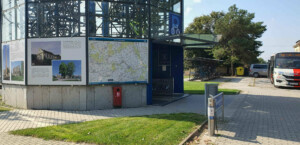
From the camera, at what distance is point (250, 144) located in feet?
19.1

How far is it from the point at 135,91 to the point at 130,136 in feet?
15.4

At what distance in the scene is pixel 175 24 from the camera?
13.2 meters

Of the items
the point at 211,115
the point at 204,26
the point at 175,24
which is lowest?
the point at 211,115

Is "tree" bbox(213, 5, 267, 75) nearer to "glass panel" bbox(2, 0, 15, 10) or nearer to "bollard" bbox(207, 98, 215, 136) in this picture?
"glass panel" bbox(2, 0, 15, 10)

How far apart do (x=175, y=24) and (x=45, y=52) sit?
650cm

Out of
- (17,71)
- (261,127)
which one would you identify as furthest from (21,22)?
(261,127)

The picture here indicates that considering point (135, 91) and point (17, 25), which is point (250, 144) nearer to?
point (135, 91)

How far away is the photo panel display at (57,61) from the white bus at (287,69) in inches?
642

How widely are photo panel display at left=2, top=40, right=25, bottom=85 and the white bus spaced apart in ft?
59.5

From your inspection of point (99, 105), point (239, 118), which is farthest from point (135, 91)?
point (239, 118)

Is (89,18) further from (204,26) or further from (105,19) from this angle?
(204,26)

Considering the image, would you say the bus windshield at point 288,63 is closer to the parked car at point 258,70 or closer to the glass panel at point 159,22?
the glass panel at point 159,22

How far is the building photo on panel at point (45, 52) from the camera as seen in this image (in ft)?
33.0

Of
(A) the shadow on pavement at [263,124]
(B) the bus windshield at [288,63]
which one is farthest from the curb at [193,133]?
(B) the bus windshield at [288,63]
